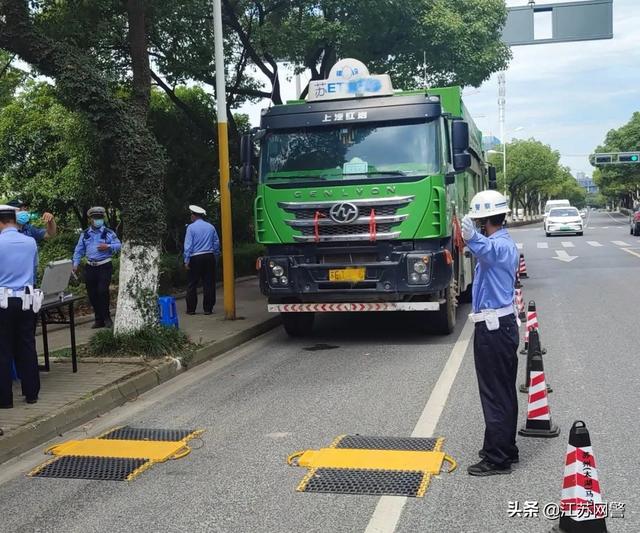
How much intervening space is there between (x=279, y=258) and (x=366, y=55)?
9253 mm

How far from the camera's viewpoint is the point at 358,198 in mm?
9234

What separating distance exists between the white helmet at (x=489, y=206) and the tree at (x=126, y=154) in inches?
197

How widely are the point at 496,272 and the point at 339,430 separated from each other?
192 centimetres

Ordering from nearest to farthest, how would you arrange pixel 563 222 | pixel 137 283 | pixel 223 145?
pixel 137 283, pixel 223 145, pixel 563 222

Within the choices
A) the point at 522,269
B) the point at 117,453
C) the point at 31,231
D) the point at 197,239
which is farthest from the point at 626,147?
the point at 117,453

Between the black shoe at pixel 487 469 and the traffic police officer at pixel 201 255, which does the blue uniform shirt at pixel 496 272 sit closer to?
the black shoe at pixel 487 469

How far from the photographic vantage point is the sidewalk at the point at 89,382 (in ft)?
19.8

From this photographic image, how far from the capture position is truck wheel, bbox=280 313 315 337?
10586 mm

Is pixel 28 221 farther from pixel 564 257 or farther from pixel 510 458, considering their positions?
pixel 564 257

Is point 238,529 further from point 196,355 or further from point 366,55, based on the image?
point 366,55

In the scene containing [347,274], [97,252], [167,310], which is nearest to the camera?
[347,274]

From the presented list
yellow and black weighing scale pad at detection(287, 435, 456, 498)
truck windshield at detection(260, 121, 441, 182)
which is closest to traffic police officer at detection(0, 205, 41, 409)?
yellow and black weighing scale pad at detection(287, 435, 456, 498)

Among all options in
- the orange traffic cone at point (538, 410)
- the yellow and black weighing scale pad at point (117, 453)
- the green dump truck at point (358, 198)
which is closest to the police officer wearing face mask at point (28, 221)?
the yellow and black weighing scale pad at point (117, 453)

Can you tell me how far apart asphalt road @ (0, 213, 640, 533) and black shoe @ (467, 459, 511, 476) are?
0.08m
